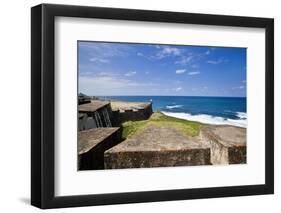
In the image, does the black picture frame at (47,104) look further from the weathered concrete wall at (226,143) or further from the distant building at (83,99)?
the weathered concrete wall at (226,143)

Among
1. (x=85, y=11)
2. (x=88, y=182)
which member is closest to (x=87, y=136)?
(x=88, y=182)

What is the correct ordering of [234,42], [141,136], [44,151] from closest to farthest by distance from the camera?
[44,151]
[141,136]
[234,42]

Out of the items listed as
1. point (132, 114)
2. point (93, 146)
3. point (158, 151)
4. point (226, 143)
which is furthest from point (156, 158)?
point (226, 143)

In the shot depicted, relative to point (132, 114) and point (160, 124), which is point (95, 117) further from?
point (160, 124)

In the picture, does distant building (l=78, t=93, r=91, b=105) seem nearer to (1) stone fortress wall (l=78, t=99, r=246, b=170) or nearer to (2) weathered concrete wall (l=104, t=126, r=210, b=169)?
(1) stone fortress wall (l=78, t=99, r=246, b=170)

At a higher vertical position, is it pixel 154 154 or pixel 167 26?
pixel 167 26

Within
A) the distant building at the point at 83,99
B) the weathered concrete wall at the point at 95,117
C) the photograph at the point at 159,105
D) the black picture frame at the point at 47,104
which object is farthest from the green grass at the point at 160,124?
the black picture frame at the point at 47,104

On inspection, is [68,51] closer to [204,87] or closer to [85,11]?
[85,11]

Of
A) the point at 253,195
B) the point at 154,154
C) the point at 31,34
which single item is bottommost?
the point at 253,195
